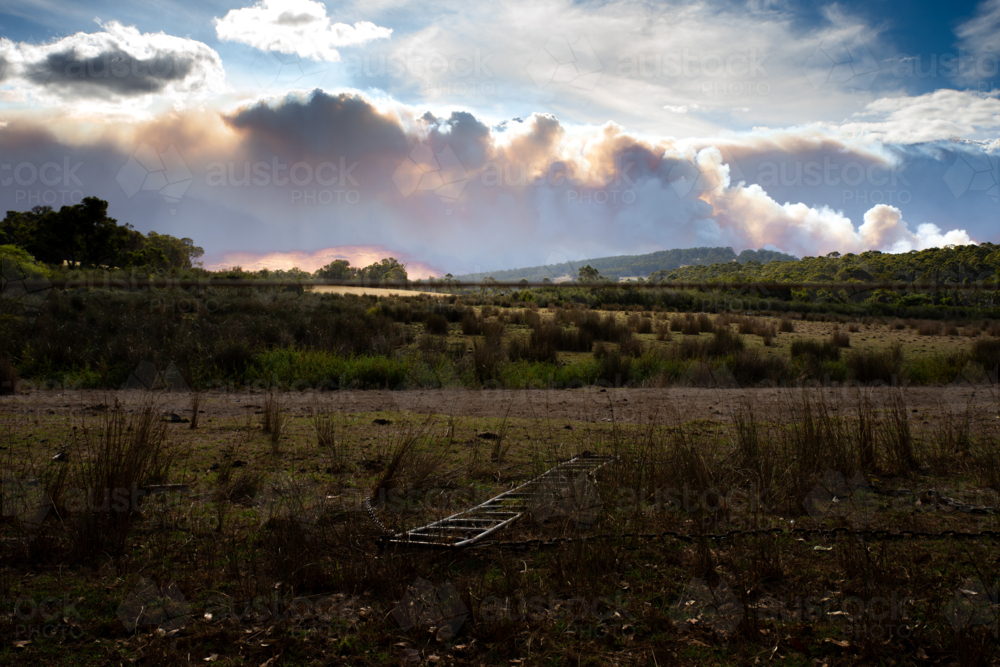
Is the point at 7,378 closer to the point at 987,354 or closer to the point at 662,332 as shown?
the point at 662,332

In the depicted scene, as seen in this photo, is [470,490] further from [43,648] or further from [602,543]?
[43,648]

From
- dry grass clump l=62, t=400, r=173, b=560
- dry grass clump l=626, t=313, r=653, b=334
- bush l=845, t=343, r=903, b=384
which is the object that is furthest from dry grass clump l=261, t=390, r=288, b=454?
dry grass clump l=626, t=313, r=653, b=334

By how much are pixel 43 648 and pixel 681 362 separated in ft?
40.4

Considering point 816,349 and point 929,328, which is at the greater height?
point 929,328

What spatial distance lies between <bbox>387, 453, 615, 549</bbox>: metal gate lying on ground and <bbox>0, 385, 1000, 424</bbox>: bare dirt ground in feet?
7.76

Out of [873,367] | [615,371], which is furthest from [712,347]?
[615,371]

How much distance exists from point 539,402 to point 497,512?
4.90 m

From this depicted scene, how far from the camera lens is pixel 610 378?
40.4 ft

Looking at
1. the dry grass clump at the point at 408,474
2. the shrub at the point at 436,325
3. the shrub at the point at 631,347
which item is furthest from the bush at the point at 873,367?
the dry grass clump at the point at 408,474

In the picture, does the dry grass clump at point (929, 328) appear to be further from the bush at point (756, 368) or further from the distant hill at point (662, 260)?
the distant hill at point (662, 260)

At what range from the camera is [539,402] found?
9.02 m

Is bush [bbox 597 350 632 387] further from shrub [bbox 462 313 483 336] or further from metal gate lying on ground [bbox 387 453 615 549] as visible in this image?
metal gate lying on ground [bbox 387 453 615 549]

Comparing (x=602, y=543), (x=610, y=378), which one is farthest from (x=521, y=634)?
(x=610, y=378)

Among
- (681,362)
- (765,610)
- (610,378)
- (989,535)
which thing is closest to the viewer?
(765,610)
